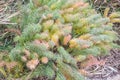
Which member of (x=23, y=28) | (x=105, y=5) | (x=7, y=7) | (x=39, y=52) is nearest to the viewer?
(x=39, y=52)

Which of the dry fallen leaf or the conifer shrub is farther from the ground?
the conifer shrub

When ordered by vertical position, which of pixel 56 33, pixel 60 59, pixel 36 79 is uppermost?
pixel 56 33

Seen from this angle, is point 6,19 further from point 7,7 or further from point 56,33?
point 56,33

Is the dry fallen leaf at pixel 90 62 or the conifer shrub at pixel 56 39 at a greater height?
the conifer shrub at pixel 56 39

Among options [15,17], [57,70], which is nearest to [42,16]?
[15,17]

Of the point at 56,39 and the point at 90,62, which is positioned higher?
the point at 56,39

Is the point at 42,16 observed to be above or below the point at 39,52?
above

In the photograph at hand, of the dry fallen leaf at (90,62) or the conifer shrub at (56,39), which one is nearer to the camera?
the conifer shrub at (56,39)

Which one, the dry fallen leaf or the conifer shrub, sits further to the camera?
the dry fallen leaf
